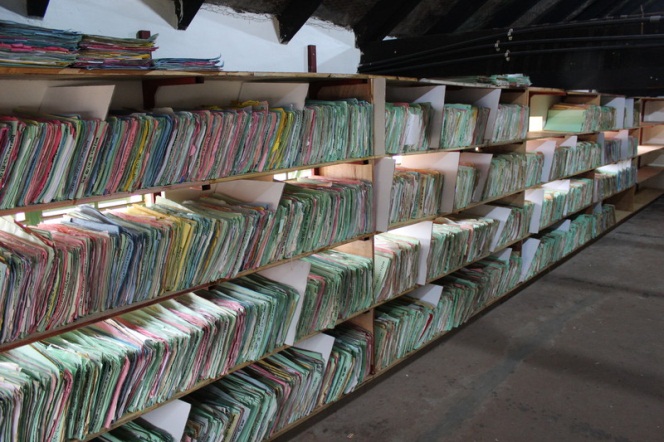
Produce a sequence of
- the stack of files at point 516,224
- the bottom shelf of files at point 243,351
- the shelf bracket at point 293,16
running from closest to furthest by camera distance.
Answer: the bottom shelf of files at point 243,351 → the shelf bracket at point 293,16 → the stack of files at point 516,224

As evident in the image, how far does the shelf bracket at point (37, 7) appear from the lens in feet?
8.93

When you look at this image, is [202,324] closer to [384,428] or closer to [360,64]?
[384,428]

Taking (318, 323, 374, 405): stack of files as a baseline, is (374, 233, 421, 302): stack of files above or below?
above

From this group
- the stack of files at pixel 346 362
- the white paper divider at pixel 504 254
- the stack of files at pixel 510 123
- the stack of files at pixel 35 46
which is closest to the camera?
the stack of files at pixel 35 46

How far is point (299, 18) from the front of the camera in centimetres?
402

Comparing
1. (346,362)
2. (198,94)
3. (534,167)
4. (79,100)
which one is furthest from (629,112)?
(79,100)

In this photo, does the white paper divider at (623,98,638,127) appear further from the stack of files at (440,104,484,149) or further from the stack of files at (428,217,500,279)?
the stack of files at (440,104,484,149)

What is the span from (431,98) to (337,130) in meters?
0.86

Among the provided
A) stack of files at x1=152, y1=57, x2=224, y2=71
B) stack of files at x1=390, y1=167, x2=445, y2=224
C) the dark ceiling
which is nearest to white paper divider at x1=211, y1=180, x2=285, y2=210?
stack of files at x1=152, y1=57, x2=224, y2=71

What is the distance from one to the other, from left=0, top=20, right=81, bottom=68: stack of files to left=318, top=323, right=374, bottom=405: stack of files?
1.82 metres

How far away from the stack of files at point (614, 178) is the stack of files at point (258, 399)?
4.28 m

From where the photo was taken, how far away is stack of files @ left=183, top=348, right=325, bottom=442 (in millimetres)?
2221

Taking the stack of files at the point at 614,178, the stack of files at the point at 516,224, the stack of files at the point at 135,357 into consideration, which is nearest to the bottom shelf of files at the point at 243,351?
the stack of files at the point at 135,357

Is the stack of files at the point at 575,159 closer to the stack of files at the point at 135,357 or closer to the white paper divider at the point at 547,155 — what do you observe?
the white paper divider at the point at 547,155
